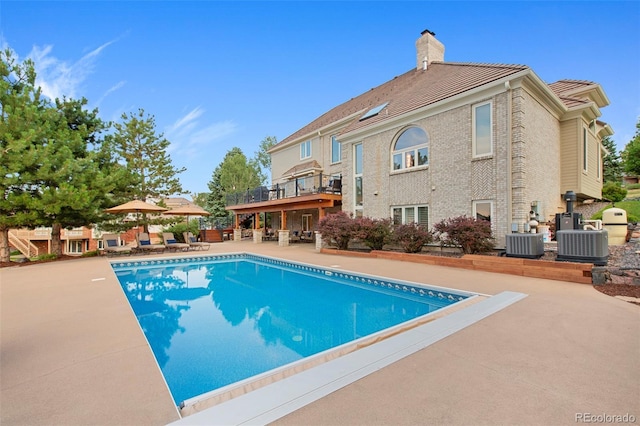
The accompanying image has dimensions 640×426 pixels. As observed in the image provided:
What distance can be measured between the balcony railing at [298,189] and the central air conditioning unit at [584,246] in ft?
38.2

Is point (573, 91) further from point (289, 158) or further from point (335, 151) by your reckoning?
point (289, 158)

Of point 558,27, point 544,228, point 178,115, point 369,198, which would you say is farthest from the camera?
point 178,115

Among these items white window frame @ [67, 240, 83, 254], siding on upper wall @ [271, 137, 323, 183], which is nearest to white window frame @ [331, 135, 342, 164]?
siding on upper wall @ [271, 137, 323, 183]

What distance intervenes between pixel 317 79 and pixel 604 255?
20.8 metres

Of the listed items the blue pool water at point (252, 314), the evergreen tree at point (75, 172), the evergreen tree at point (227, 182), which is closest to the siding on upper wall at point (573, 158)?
the blue pool water at point (252, 314)

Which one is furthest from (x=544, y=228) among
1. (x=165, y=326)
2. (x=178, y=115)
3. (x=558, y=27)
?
(x=178, y=115)

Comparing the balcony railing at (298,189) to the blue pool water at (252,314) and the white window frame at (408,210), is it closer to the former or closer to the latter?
the white window frame at (408,210)

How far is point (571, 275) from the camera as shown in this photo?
298 inches

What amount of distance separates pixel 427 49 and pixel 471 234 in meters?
13.2

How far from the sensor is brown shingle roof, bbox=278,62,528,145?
39.1 ft

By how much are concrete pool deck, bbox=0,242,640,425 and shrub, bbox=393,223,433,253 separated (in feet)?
20.7

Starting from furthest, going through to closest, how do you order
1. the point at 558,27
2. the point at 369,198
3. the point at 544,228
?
the point at 369,198 < the point at 558,27 < the point at 544,228

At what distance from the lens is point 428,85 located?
15.0m

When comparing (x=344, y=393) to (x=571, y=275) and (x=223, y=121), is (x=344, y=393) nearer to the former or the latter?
(x=571, y=275)
